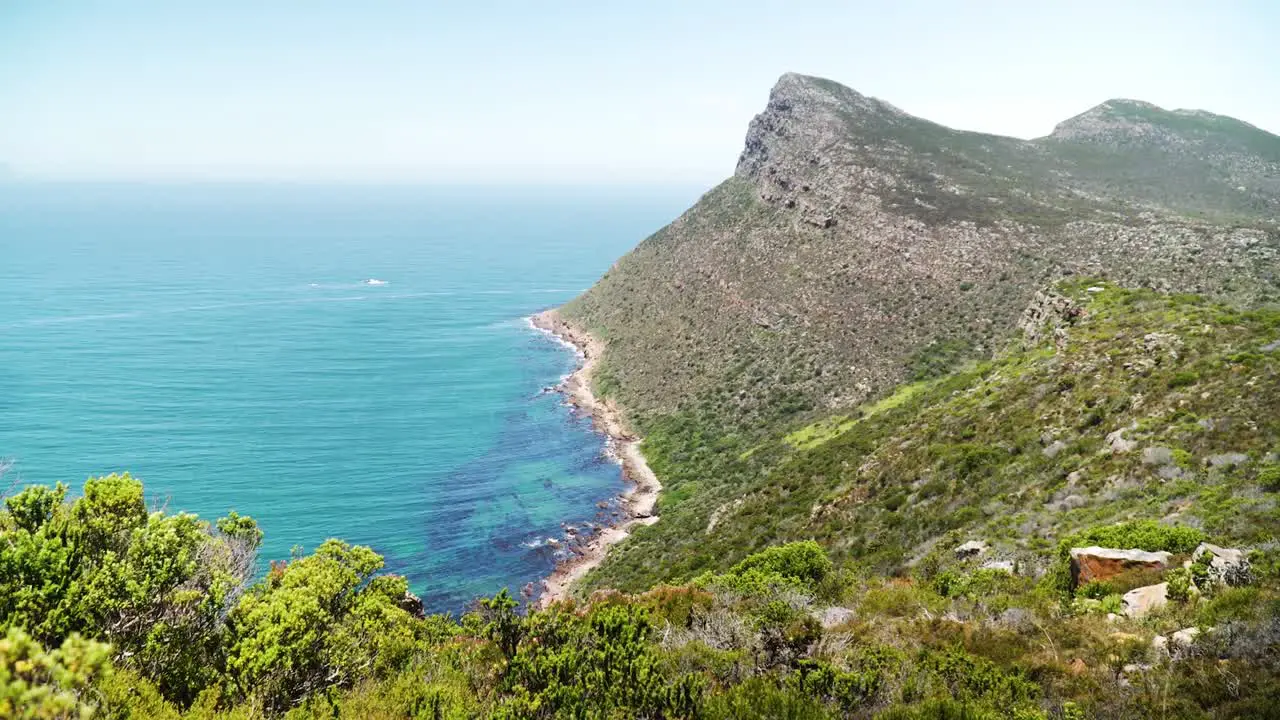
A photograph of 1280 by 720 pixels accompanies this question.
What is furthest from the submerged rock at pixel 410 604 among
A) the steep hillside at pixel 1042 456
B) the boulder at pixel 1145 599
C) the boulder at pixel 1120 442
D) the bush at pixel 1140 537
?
the boulder at pixel 1120 442

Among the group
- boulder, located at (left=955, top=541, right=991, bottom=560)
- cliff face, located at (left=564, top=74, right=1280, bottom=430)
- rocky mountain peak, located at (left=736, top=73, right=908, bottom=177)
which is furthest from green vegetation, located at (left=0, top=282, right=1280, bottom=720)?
rocky mountain peak, located at (left=736, top=73, right=908, bottom=177)

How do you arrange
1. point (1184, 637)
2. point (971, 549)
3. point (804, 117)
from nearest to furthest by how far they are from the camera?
point (1184, 637)
point (971, 549)
point (804, 117)

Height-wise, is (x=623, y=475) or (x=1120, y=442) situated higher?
(x=1120, y=442)

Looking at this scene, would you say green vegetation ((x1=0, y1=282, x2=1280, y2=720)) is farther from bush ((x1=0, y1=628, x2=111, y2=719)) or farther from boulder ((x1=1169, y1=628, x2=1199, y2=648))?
boulder ((x1=1169, y1=628, x2=1199, y2=648))

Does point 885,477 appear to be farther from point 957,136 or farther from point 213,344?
point 213,344

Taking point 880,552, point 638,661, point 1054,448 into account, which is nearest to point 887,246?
point 1054,448

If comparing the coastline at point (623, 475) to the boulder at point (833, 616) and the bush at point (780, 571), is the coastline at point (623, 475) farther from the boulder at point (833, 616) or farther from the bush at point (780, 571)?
the boulder at point (833, 616)

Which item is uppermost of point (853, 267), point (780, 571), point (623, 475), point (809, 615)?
point (853, 267)

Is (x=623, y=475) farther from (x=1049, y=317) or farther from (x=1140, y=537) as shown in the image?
(x=1140, y=537)

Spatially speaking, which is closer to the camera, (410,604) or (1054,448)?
(410,604)
